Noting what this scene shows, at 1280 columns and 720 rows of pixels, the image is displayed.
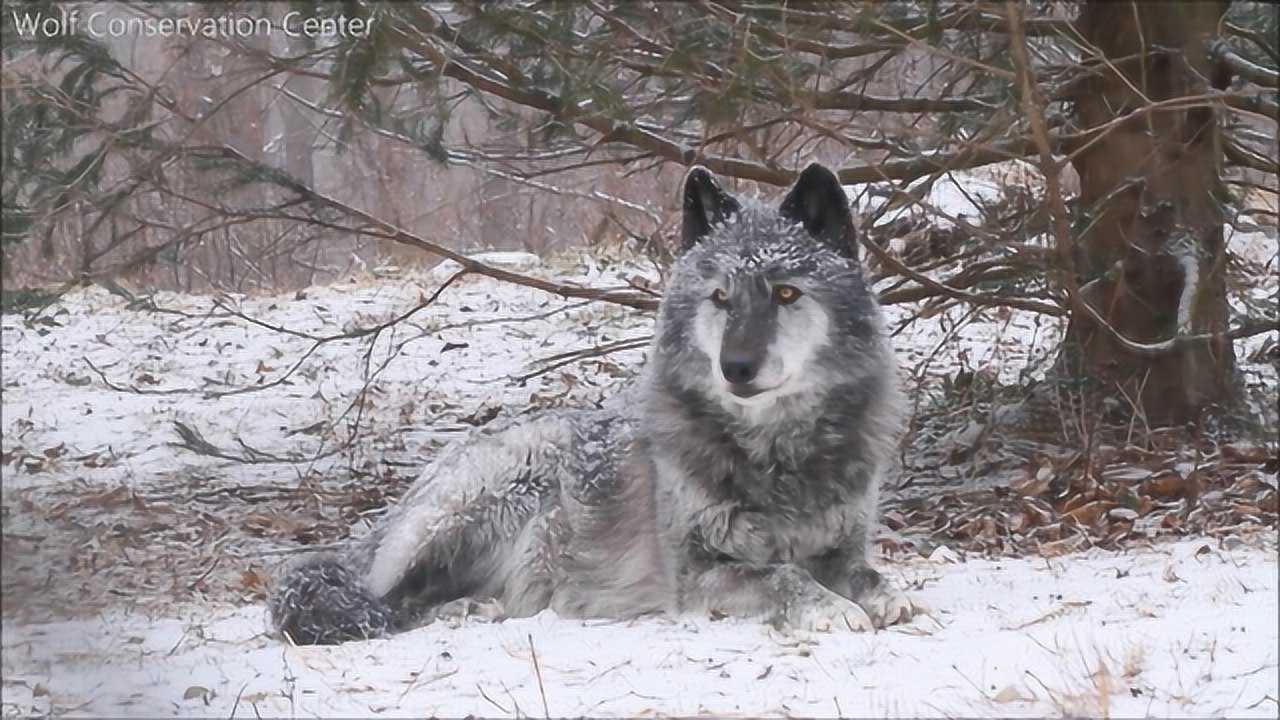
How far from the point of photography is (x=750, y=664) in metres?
4.43

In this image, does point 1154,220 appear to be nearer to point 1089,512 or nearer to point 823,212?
point 1089,512

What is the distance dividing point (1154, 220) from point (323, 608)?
5643 mm

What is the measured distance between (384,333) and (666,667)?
9.88m

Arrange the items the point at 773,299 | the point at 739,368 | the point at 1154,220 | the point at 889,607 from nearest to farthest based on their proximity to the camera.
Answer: the point at 889,607, the point at 739,368, the point at 773,299, the point at 1154,220

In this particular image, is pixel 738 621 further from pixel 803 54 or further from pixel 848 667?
pixel 803 54

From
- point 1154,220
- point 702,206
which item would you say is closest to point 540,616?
point 702,206

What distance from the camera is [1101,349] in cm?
838

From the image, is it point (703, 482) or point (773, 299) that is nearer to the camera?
point (773, 299)

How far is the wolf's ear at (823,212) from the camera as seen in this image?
5809 millimetres

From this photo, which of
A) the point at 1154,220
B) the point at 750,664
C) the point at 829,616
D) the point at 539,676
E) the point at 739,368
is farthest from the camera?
the point at 1154,220

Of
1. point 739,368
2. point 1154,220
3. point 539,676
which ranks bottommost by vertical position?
point 539,676

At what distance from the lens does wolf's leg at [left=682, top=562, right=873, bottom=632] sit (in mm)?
4922

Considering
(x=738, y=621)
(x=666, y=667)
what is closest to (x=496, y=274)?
(x=738, y=621)

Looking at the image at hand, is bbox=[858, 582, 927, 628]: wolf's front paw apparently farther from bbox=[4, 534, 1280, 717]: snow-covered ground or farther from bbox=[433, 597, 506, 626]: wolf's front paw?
bbox=[433, 597, 506, 626]: wolf's front paw
